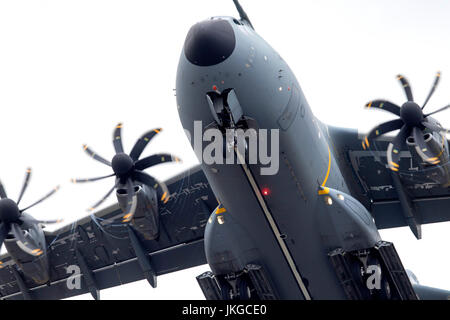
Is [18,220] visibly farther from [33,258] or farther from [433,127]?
[433,127]

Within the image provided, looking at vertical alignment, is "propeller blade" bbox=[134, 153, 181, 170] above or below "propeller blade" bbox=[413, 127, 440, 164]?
above

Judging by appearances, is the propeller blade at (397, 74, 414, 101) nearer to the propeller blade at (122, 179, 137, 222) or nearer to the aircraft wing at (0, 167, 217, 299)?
the aircraft wing at (0, 167, 217, 299)

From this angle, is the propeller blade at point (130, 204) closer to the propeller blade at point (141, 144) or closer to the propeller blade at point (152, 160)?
the propeller blade at point (152, 160)

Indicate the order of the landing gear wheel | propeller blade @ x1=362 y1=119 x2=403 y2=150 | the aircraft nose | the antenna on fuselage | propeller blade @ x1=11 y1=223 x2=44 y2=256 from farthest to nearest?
1. propeller blade @ x1=11 y1=223 x2=44 y2=256
2. propeller blade @ x1=362 y1=119 x2=403 y2=150
3. the landing gear wheel
4. the antenna on fuselage
5. the aircraft nose

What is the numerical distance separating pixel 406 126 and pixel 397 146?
0.57 metres

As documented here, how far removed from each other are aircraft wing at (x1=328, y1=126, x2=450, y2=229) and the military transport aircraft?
0.03 meters

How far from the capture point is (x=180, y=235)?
60.5 feet

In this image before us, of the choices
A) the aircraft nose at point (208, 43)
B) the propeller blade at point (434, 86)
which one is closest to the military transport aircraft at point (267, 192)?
the aircraft nose at point (208, 43)

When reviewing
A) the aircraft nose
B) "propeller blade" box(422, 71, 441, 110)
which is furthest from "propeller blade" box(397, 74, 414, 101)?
the aircraft nose

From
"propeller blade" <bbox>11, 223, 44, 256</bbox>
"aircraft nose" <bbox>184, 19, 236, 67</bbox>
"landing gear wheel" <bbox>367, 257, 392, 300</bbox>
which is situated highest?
"aircraft nose" <bbox>184, 19, 236, 67</bbox>

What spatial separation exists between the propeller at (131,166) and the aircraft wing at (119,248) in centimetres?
133

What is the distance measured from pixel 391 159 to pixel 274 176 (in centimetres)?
339

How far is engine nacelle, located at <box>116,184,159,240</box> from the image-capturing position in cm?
1579

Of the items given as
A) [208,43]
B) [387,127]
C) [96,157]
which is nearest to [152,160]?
[96,157]
